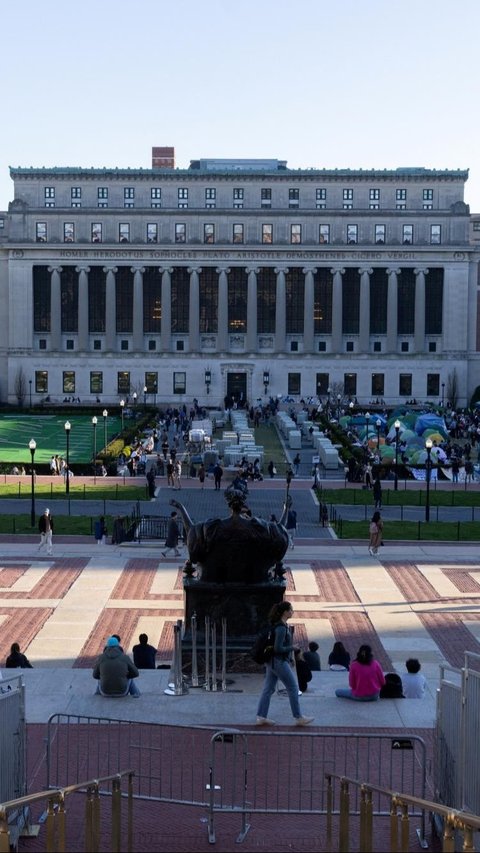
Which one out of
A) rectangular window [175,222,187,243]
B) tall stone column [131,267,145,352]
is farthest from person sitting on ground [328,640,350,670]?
rectangular window [175,222,187,243]

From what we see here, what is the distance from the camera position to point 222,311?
119 m

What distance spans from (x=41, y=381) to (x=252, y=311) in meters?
21.6

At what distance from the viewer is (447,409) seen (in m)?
109

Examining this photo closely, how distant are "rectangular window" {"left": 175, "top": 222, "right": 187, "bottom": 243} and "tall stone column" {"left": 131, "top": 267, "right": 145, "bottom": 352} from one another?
16.7 feet

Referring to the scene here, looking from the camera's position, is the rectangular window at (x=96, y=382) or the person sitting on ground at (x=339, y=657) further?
the rectangular window at (x=96, y=382)

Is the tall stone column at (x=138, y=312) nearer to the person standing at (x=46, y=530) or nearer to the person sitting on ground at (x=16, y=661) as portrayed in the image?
the person standing at (x=46, y=530)

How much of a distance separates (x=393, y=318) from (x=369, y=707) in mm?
103382

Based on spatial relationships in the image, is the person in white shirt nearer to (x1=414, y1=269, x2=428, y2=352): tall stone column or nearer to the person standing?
the person standing

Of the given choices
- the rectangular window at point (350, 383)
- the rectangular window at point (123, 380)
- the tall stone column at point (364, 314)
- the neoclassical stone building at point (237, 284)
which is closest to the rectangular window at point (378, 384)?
the neoclassical stone building at point (237, 284)

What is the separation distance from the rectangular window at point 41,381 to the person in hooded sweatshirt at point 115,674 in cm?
10281

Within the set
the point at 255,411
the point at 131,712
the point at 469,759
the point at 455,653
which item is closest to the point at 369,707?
the point at 131,712

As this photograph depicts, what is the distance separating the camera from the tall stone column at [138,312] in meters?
119

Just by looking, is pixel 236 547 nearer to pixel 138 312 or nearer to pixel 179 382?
pixel 179 382

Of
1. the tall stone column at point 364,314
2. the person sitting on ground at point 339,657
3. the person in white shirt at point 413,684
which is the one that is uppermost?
the tall stone column at point 364,314
